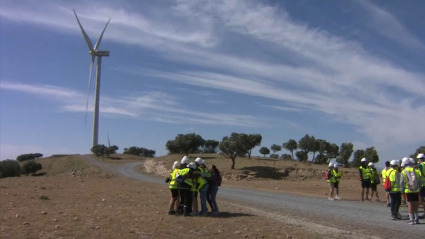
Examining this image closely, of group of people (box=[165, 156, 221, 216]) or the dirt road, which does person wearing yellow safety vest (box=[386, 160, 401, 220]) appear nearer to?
the dirt road

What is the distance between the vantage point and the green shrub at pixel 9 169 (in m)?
69.9

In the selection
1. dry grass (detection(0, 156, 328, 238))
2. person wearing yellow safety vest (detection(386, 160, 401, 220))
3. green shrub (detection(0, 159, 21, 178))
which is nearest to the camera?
dry grass (detection(0, 156, 328, 238))

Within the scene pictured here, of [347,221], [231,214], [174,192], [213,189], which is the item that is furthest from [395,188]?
[174,192]

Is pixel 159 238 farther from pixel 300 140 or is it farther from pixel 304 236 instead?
pixel 300 140

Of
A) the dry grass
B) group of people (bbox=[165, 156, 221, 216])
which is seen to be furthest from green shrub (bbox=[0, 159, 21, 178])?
group of people (bbox=[165, 156, 221, 216])

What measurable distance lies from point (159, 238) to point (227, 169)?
45560mm

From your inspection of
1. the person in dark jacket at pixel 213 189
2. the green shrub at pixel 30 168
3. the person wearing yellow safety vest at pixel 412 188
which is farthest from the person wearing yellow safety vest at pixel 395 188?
the green shrub at pixel 30 168

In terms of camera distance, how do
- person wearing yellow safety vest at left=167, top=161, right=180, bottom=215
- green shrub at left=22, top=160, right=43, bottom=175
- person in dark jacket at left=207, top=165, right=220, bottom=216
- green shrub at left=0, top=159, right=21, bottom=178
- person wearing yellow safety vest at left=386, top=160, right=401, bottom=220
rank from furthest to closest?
green shrub at left=22, top=160, right=43, bottom=175, green shrub at left=0, top=159, right=21, bottom=178, person in dark jacket at left=207, top=165, right=220, bottom=216, person wearing yellow safety vest at left=167, top=161, right=180, bottom=215, person wearing yellow safety vest at left=386, top=160, right=401, bottom=220

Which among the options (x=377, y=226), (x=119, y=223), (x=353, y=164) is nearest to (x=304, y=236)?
(x=377, y=226)

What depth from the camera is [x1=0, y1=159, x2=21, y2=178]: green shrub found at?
229 feet

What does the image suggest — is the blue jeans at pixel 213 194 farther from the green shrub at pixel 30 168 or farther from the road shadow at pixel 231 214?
the green shrub at pixel 30 168

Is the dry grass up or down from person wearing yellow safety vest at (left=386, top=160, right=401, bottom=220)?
down

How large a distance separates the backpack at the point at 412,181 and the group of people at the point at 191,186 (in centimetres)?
617

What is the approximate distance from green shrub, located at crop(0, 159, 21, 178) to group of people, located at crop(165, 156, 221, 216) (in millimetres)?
63466
